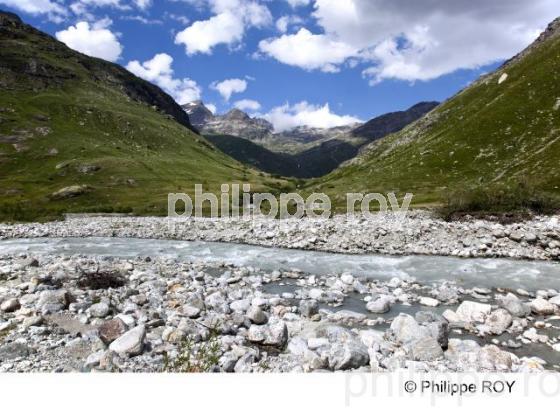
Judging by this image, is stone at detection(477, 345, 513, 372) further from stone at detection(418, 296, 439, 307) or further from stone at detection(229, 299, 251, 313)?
stone at detection(229, 299, 251, 313)

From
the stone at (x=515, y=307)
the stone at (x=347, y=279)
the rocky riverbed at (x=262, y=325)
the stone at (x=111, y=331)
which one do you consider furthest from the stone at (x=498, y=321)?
the stone at (x=111, y=331)

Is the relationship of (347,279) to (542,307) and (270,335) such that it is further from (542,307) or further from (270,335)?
(270,335)

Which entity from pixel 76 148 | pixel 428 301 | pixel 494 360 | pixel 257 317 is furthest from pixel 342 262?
pixel 76 148

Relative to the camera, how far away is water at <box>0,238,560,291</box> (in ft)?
88.3

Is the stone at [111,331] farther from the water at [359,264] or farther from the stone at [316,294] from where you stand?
the stone at [316,294]

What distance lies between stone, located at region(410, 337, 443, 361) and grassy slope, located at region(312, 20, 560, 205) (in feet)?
167

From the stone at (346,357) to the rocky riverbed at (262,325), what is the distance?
34 millimetres

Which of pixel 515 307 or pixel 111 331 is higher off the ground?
pixel 111 331

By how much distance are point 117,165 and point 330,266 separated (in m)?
102

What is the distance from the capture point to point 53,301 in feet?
58.0

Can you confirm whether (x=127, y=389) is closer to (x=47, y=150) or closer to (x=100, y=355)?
(x=100, y=355)

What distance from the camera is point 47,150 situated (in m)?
128

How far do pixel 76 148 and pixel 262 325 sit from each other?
13244 cm

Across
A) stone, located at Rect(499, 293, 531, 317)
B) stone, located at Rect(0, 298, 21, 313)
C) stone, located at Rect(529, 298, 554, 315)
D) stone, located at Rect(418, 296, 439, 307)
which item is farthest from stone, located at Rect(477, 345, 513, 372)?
stone, located at Rect(0, 298, 21, 313)
